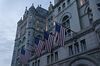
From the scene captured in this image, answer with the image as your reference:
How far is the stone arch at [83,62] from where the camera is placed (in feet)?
62.0

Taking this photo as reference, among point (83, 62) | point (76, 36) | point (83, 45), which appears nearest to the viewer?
point (83, 62)

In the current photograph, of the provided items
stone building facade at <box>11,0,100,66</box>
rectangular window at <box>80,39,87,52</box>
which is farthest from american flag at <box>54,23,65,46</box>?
rectangular window at <box>80,39,87,52</box>

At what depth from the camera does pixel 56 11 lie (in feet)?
118

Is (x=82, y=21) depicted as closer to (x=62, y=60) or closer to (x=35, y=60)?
(x=62, y=60)

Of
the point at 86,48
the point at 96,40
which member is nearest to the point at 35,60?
the point at 86,48

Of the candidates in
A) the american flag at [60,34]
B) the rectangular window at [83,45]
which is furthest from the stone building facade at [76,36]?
the american flag at [60,34]

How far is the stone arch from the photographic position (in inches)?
744

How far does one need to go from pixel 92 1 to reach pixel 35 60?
61.7 ft

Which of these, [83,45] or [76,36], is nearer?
[83,45]

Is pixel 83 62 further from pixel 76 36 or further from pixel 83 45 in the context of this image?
pixel 76 36

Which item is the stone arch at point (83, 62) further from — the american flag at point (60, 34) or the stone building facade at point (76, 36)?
the american flag at point (60, 34)

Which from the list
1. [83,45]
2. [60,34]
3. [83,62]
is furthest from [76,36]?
[83,62]

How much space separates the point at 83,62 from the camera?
66.2 feet

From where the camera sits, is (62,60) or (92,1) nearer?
(92,1)
